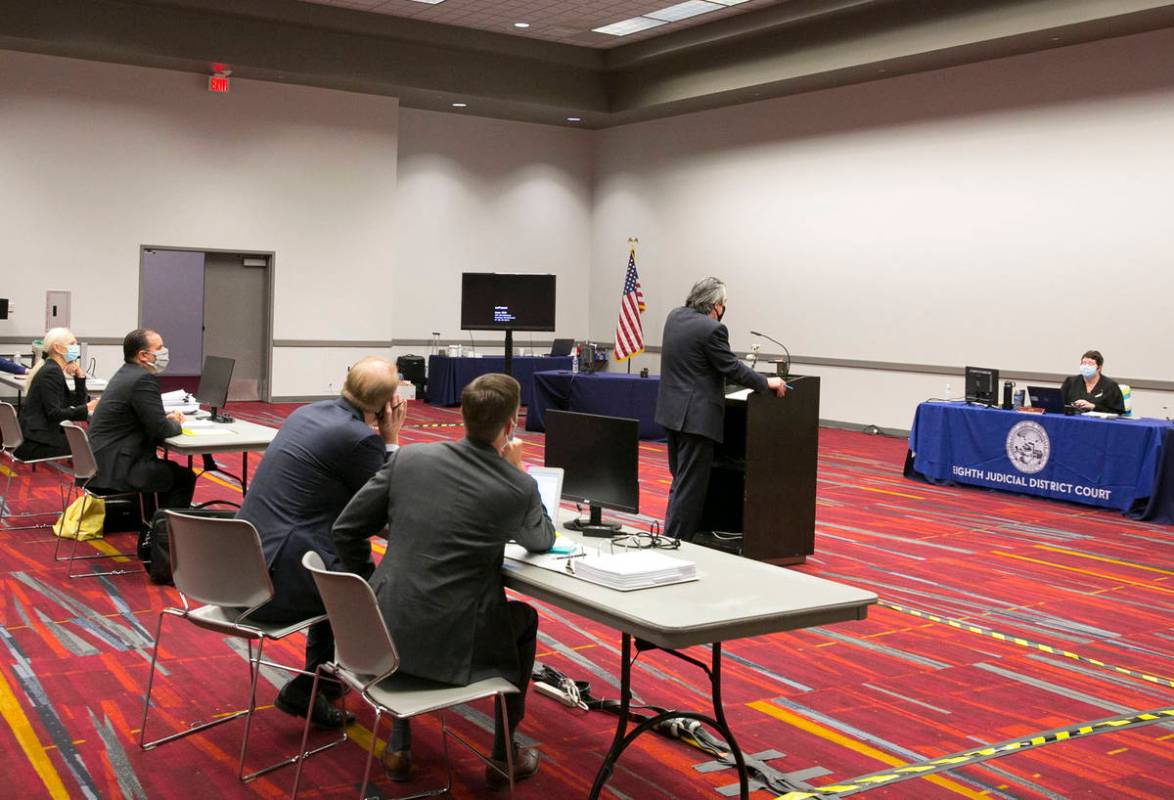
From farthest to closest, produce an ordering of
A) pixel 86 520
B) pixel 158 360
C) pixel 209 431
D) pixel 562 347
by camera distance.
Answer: pixel 562 347 < pixel 86 520 < pixel 209 431 < pixel 158 360

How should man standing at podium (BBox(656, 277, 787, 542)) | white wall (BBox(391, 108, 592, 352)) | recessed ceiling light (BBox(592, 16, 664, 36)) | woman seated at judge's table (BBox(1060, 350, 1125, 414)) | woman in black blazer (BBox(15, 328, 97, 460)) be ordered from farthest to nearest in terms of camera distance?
white wall (BBox(391, 108, 592, 352)) → recessed ceiling light (BBox(592, 16, 664, 36)) → woman seated at judge's table (BBox(1060, 350, 1125, 414)) → woman in black blazer (BBox(15, 328, 97, 460)) → man standing at podium (BBox(656, 277, 787, 542))

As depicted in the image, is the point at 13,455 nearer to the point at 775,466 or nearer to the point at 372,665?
the point at 775,466

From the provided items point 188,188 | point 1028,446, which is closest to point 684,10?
point 188,188

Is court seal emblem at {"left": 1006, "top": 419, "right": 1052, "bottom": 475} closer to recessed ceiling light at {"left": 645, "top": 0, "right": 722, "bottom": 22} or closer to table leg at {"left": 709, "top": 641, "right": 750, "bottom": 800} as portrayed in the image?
recessed ceiling light at {"left": 645, "top": 0, "right": 722, "bottom": 22}

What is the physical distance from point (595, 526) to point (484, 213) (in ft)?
44.7

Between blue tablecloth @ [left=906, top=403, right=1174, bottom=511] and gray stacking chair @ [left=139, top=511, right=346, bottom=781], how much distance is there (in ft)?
23.2

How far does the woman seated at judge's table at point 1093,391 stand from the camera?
9367 mm

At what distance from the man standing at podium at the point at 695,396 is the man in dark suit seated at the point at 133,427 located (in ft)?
8.78

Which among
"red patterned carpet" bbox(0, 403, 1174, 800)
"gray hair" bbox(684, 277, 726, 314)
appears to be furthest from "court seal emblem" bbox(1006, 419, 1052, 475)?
"gray hair" bbox(684, 277, 726, 314)

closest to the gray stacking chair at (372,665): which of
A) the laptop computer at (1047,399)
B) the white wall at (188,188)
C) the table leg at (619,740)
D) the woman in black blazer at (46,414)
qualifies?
the table leg at (619,740)

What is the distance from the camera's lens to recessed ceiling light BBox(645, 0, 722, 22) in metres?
13.2

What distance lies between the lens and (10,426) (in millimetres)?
6922

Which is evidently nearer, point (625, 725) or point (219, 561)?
point (625, 725)

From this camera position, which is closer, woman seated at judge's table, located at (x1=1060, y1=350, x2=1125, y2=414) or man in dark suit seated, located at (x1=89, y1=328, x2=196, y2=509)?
man in dark suit seated, located at (x1=89, y1=328, x2=196, y2=509)
